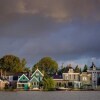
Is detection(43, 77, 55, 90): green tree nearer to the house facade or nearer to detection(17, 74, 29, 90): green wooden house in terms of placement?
the house facade

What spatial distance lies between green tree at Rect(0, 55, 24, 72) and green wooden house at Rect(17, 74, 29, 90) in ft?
54.2

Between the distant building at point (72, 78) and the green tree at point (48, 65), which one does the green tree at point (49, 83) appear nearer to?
the distant building at point (72, 78)

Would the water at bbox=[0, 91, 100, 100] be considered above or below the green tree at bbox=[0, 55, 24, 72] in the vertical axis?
below

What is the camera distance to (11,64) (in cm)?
12475

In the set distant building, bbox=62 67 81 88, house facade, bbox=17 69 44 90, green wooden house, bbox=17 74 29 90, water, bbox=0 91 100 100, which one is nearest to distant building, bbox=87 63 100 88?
distant building, bbox=62 67 81 88

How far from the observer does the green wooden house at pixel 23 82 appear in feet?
343

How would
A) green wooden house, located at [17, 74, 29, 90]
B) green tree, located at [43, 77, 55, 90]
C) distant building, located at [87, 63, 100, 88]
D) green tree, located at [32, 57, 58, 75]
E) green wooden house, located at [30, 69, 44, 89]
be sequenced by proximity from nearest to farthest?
green tree, located at [43, 77, 55, 90] → green wooden house, located at [30, 69, 44, 89] → green wooden house, located at [17, 74, 29, 90] → distant building, located at [87, 63, 100, 88] → green tree, located at [32, 57, 58, 75]

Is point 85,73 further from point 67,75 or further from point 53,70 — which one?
point 53,70

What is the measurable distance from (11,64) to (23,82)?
20968mm

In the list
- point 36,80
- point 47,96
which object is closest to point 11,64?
point 36,80

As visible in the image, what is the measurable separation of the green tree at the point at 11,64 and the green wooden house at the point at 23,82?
1654 centimetres

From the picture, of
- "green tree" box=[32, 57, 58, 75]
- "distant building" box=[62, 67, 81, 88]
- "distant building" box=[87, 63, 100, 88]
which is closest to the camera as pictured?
"distant building" box=[62, 67, 81, 88]

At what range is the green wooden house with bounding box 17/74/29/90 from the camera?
104438 mm

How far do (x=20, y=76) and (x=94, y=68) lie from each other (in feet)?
71.5
